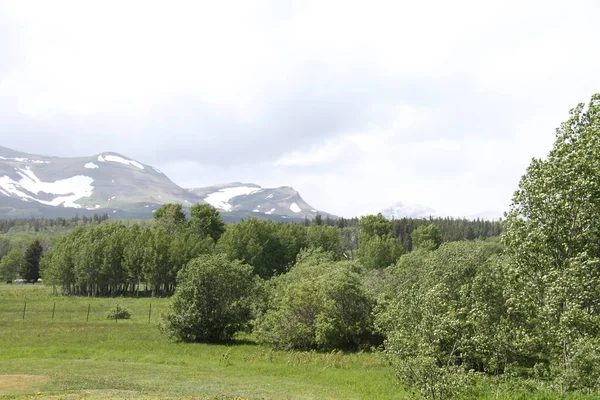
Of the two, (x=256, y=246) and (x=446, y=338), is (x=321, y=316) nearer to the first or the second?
(x=446, y=338)

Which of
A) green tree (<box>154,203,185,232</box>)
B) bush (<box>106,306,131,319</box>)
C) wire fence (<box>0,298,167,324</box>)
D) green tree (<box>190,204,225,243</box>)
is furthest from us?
green tree (<box>154,203,185,232</box>)

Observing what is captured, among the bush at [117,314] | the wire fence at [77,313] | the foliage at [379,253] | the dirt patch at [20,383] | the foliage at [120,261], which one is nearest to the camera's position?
the dirt patch at [20,383]

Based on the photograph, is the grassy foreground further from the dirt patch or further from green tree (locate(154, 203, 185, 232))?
green tree (locate(154, 203, 185, 232))

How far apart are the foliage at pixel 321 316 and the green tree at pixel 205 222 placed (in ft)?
259

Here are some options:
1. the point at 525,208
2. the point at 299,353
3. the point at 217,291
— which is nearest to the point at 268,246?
the point at 217,291

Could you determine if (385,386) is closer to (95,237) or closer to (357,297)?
(357,297)

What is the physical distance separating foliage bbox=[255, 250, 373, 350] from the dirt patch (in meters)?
21.7

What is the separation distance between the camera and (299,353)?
134 feet

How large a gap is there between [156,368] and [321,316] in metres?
16.0

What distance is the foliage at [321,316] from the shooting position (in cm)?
4347

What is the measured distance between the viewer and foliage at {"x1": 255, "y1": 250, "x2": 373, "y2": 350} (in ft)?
143

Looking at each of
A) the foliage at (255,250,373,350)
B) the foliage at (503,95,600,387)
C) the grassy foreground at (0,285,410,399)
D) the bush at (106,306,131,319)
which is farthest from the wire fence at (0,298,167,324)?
the foliage at (503,95,600,387)

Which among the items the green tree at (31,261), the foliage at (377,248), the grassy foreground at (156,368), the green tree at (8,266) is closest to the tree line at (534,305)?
the grassy foreground at (156,368)

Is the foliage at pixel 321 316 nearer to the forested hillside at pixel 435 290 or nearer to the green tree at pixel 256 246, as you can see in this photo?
the forested hillside at pixel 435 290
